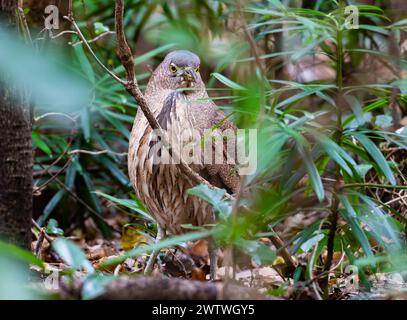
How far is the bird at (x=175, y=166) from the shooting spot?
3.34m

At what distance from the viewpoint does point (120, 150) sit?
569 cm

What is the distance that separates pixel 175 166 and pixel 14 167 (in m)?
1.00

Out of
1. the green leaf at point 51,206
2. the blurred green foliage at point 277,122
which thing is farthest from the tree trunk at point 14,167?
the green leaf at point 51,206

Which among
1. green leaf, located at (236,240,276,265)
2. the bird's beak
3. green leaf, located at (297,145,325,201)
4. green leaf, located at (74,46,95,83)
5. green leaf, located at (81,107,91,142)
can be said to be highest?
green leaf, located at (74,46,95,83)

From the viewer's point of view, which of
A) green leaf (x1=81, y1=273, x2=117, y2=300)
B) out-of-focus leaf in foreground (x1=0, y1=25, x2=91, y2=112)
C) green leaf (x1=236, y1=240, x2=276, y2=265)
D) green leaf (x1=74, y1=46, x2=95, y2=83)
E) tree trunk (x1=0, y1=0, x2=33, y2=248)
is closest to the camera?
out-of-focus leaf in foreground (x1=0, y1=25, x2=91, y2=112)

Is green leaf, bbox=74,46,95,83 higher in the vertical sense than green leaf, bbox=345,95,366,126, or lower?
higher

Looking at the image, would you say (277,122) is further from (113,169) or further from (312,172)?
(113,169)

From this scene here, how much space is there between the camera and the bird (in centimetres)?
334

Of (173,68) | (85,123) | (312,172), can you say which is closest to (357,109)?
(312,172)

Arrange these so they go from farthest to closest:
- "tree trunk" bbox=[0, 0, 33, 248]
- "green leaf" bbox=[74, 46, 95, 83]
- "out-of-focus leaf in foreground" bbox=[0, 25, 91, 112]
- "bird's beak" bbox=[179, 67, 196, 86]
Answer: "green leaf" bbox=[74, 46, 95, 83]
"bird's beak" bbox=[179, 67, 196, 86]
"tree trunk" bbox=[0, 0, 33, 248]
"out-of-focus leaf in foreground" bbox=[0, 25, 91, 112]

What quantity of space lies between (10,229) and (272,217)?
103 cm

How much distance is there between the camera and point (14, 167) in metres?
2.45

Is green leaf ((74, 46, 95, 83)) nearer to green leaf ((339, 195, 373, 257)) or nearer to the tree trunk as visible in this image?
the tree trunk

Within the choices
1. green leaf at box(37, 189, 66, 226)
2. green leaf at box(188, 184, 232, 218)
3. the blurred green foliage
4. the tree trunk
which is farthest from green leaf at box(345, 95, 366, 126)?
green leaf at box(37, 189, 66, 226)
